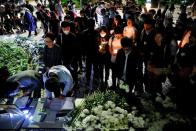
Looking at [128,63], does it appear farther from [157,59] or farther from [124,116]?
[124,116]

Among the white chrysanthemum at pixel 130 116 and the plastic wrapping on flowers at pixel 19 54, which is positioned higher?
the white chrysanthemum at pixel 130 116

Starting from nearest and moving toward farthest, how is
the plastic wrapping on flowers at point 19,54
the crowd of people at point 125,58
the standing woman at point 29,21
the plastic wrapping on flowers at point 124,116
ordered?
the plastic wrapping on flowers at point 124,116, the crowd of people at point 125,58, the plastic wrapping on flowers at point 19,54, the standing woman at point 29,21

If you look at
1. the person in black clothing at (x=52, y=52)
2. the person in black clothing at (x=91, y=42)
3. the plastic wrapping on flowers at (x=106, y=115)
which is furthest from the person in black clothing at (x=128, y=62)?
the plastic wrapping on flowers at (x=106, y=115)

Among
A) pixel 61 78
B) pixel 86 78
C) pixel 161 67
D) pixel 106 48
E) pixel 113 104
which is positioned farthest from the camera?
pixel 86 78

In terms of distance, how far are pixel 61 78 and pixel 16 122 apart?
2.03 metres

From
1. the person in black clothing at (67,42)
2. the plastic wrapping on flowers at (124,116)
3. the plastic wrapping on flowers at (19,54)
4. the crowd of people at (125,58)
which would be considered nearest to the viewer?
the plastic wrapping on flowers at (124,116)

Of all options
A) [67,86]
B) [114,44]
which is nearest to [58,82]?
[67,86]

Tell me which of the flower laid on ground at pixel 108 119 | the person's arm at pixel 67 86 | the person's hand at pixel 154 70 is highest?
the flower laid on ground at pixel 108 119

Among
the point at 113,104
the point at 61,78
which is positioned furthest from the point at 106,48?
the point at 113,104

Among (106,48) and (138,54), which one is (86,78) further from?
(138,54)

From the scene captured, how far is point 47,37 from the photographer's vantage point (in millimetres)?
8922

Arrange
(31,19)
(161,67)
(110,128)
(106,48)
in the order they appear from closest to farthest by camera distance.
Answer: (110,128), (161,67), (106,48), (31,19)

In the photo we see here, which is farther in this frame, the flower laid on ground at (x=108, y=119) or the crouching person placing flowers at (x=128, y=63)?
the crouching person placing flowers at (x=128, y=63)

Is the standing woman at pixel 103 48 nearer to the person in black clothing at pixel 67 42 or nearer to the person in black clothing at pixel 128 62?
the person in black clothing at pixel 67 42
